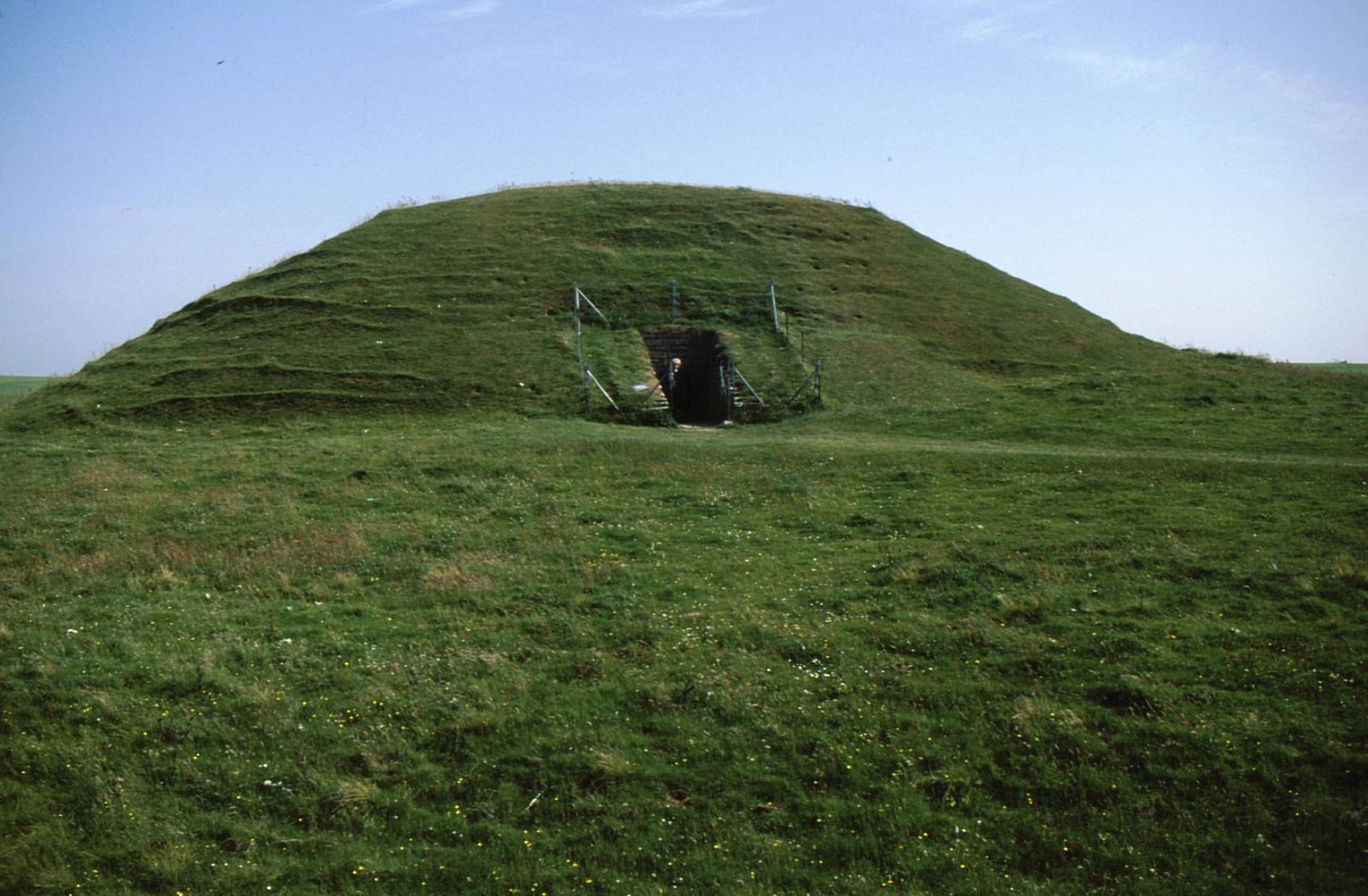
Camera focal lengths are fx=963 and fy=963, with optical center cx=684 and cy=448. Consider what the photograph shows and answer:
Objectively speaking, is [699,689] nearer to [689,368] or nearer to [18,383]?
[689,368]

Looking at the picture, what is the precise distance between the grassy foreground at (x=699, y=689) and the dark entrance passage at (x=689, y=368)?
1507 cm

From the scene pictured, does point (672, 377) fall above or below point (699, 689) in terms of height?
above

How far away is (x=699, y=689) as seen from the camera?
1320cm

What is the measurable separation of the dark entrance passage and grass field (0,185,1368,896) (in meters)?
5.37

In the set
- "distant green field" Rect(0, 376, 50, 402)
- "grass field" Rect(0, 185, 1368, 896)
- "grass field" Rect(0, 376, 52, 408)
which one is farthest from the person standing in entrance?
"distant green field" Rect(0, 376, 50, 402)

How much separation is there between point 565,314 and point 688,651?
91.1ft

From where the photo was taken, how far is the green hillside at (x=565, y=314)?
34688 mm

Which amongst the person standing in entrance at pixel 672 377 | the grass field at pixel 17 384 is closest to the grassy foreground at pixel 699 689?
the person standing in entrance at pixel 672 377

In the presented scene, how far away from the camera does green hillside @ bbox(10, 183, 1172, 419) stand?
3469cm

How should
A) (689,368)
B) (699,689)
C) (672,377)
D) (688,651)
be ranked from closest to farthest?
(699,689) < (688,651) < (672,377) < (689,368)

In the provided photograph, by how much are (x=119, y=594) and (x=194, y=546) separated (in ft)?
7.82

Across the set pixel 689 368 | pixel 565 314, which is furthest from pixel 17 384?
pixel 689 368

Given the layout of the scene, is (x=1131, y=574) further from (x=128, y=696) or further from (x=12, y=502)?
(x=12, y=502)

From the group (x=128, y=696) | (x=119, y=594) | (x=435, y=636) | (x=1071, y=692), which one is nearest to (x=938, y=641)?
(x=1071, y=692)
